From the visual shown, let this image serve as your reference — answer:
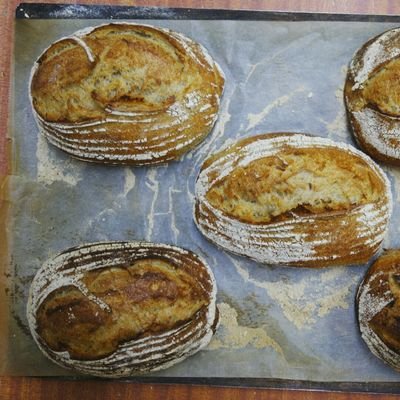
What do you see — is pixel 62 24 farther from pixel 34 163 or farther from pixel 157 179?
pixel 157 179

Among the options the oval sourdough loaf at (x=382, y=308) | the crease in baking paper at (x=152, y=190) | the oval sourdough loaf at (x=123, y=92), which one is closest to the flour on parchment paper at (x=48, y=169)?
the oval sourdough loaf at (x=123, y=92)

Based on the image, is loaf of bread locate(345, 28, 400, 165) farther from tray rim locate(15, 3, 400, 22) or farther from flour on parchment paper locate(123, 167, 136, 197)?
flour on parchment paper locate(123, 167, 136, 197)

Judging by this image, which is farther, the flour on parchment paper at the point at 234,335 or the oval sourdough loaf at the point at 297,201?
the flour on parchment paper at the point at 234,335

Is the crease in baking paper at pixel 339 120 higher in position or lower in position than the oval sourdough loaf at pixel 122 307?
higher

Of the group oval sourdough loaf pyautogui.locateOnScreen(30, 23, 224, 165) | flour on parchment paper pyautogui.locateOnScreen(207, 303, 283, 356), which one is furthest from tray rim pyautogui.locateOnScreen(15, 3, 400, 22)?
flour on parchment paper pyautogui.locateOnScreen(207, 303, 283, 356)

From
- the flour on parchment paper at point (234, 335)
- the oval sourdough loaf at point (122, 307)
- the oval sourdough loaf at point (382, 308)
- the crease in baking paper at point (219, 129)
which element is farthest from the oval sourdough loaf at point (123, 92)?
the oval sourdough loaf at point (382, 308)

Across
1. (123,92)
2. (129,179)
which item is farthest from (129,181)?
(123,92)

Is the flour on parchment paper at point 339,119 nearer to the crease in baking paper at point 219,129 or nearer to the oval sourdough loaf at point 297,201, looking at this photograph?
the oval sourdough loaf at point 297,201
